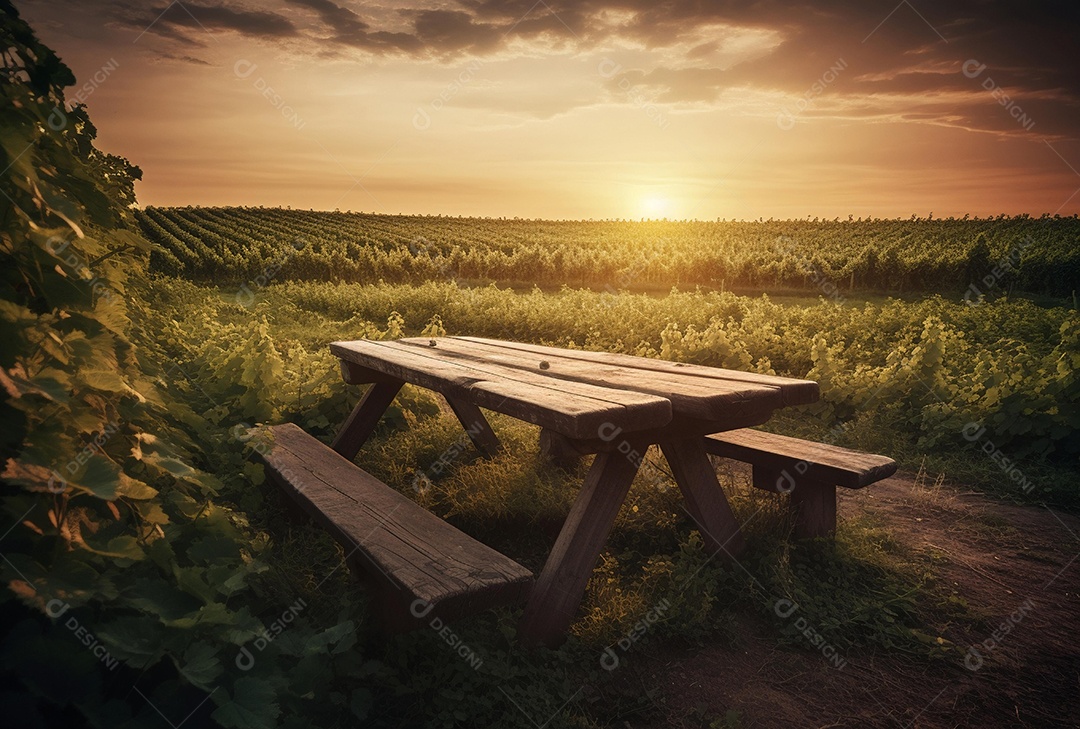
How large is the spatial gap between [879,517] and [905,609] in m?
1.12

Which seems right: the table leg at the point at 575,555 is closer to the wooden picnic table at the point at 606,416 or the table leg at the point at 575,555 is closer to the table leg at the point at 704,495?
the wooden picnic table at the point at 606,416

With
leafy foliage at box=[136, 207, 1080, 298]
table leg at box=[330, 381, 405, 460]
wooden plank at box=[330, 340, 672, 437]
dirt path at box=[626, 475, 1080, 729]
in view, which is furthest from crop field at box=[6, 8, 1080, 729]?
leafy foliage at box=[136, 207, 1080, 298]

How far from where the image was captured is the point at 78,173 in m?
1.75

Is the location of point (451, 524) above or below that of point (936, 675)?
above

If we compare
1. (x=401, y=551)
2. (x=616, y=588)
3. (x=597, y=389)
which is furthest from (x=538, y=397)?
(x=616, y=588)

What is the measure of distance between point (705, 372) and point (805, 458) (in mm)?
636

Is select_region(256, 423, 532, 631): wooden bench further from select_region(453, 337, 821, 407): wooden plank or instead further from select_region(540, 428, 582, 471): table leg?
select_region(540, 428, 582, 471): table leg

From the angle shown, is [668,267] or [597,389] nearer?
[597,389]

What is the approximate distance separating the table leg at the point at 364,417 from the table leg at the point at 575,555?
223cm

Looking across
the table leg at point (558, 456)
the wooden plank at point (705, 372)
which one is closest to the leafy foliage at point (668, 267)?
the table leg at point (558, 456)

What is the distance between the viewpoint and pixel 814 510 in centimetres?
319

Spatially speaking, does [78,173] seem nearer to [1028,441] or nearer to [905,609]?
[905,609]

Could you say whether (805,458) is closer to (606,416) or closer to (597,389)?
(597,389)

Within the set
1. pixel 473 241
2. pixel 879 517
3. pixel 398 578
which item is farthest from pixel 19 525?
pixel 473 241
